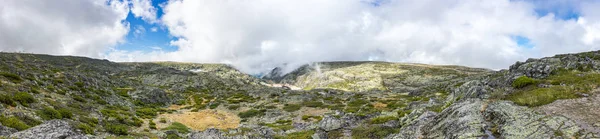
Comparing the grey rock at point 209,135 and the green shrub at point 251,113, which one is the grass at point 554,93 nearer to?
the grey rock at point 209,135

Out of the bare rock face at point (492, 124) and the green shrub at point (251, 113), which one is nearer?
the bare rock face at point (492, 124)

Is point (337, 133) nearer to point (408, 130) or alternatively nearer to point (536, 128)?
point (408, 130)

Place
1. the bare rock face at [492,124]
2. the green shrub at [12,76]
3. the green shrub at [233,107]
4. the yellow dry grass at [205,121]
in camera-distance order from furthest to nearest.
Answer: the green shrub at [233,107]
the yellow dry grass at [205,121]
the green shrub at [12,76]
the bare rock face at [492,124]

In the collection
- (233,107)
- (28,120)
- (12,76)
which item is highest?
(12,76)

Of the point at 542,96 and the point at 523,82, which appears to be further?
the point at 523,82

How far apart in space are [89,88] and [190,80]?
94.4m

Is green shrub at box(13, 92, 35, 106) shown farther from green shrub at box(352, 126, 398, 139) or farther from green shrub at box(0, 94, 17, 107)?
green shrub at box(352, 126, 398, 139)

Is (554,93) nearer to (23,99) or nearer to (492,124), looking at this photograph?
(492,124)

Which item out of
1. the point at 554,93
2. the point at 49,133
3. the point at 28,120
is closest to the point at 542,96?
the point at 554,93

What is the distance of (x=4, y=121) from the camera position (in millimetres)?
19500

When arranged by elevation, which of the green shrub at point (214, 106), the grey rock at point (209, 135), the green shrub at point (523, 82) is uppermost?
the green shrub at point (523, 82)

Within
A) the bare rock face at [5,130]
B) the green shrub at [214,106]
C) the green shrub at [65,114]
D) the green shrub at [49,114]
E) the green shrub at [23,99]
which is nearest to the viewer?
the bare rock face at [5,130]

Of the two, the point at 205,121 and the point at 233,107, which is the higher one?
the point at 233,107

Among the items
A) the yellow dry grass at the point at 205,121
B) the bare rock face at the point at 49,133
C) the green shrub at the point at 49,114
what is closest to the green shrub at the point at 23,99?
the green shrub at the point at 49,114
